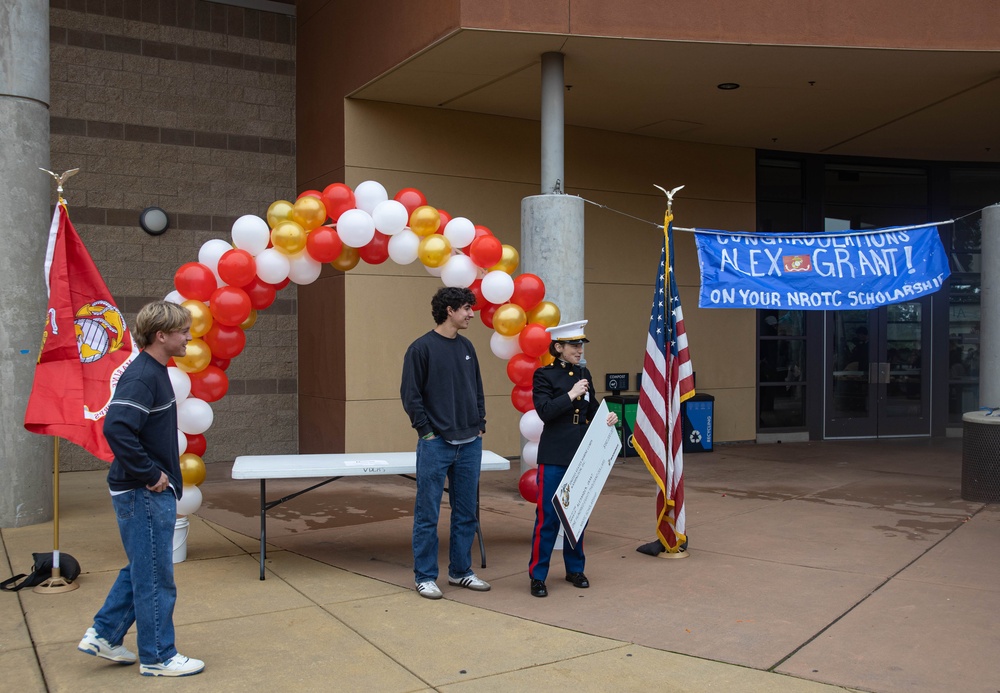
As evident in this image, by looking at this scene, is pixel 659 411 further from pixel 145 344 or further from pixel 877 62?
pixel 877 62

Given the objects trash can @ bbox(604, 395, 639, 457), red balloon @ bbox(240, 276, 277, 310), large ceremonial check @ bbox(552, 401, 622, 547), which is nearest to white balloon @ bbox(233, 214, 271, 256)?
red balloon @ bbox(240, 276, 277, 310)

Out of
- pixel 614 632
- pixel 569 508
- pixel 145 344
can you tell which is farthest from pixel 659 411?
pixel 145 344

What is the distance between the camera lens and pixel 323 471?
632 centimetres

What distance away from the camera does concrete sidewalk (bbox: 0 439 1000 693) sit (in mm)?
4496

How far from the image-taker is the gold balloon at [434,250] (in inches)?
277

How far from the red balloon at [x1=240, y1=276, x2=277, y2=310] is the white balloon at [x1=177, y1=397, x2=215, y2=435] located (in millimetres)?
893

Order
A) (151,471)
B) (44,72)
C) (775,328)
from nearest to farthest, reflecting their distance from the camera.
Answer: (151,471) < (44,72) < (775,328)

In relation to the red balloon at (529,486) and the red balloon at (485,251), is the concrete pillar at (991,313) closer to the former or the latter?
the red balloon at (529,486)

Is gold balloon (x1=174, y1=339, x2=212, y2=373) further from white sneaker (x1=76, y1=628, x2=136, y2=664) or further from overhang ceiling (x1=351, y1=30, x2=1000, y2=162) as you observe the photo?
overhang ceiling (x1=351, y1=30, x2=1000, y2=162)

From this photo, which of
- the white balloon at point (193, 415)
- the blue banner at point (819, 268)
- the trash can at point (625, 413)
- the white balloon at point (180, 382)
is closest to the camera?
the white balloon at point (180, 382)

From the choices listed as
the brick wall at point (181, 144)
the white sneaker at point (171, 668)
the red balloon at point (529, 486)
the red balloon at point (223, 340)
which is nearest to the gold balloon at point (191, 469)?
the red balloon at point (223, 340)

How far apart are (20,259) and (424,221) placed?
3.96 m

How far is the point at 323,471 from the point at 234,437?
20.3ft

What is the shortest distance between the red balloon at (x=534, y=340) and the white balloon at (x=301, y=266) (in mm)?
1749
